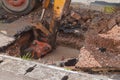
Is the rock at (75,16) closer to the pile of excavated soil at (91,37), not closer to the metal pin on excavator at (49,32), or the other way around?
the pile of excavated soil at (91,37)

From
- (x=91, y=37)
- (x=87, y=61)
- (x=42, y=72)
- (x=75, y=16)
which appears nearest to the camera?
(x=42, y=72)

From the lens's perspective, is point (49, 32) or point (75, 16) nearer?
point (49, 32)

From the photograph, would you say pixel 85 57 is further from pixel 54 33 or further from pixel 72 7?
pixel 72 7

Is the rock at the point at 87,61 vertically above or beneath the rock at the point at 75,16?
beneath

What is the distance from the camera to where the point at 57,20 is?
7055mm

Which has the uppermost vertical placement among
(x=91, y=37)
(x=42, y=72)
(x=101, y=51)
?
(x=91, y=37)

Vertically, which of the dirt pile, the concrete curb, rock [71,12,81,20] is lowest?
the concrete curb

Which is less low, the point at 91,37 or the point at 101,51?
the point at 91,37

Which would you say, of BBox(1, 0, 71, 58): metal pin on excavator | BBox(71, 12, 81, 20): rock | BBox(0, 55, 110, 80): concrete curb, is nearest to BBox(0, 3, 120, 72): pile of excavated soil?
BBox(71, 12, 81, 20): rock

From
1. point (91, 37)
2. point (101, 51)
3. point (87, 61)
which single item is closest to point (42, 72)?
point (87, 61)

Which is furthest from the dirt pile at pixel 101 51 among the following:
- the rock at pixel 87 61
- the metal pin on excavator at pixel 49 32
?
the metal pin on excavator at pixel 49 32

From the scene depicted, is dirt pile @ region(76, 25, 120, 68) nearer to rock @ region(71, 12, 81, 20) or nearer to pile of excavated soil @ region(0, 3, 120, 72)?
pile of excavated soil @ region(0, 3, 120, 72)

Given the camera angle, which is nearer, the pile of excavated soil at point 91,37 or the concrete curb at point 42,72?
the concrete curb at point 42,72

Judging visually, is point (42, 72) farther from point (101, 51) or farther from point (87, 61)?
point (101, 51)
